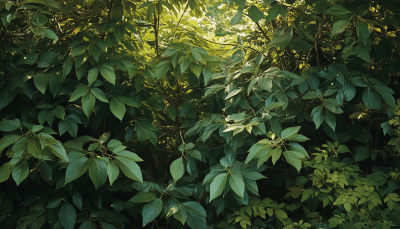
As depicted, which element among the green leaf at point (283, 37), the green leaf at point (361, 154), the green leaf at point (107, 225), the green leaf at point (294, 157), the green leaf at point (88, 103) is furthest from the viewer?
the green leaf at point (361, 154)

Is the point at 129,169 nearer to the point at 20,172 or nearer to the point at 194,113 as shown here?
the point at 20,172

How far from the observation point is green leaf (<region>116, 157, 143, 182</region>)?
1463 mm

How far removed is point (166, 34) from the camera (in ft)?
8.19

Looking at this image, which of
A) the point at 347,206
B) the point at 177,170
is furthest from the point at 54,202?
the point at 347,206

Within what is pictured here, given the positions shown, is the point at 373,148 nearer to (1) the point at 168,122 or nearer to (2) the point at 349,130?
(2) the point at 349,130

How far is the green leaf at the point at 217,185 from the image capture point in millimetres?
1482

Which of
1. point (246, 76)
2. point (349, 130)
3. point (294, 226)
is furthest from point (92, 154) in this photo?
point (349, 130)

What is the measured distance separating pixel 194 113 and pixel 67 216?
3.24 feet

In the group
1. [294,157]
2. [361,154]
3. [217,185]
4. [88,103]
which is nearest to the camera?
[294,157]

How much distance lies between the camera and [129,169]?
1474 millimetres

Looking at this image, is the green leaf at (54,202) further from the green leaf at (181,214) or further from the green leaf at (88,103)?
the green leaf at (181,214)

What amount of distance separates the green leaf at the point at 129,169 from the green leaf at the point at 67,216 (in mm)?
540

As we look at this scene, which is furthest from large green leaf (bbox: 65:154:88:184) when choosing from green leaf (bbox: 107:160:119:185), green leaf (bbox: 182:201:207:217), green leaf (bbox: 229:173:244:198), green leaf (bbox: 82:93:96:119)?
green leaf (bbox: 229:173:244:198)

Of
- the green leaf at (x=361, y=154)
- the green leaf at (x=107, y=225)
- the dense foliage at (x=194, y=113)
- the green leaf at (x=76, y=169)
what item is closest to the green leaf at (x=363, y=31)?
the dense foliage at (x=194, y=113)
